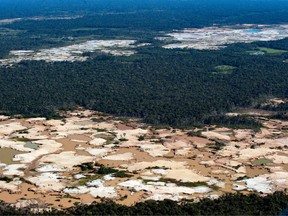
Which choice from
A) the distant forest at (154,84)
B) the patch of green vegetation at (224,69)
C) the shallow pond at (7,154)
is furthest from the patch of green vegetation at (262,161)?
the patch of green vegetation at (224,69)

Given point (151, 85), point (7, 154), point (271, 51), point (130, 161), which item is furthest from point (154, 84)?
point (271, 51)

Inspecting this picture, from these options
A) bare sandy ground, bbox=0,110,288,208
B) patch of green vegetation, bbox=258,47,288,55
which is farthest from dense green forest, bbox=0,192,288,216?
patch of green vegetation, bbox=258,47,288,55

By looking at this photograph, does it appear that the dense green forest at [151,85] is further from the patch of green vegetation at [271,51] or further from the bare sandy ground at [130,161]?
the patch of green vegetation at [271,51]

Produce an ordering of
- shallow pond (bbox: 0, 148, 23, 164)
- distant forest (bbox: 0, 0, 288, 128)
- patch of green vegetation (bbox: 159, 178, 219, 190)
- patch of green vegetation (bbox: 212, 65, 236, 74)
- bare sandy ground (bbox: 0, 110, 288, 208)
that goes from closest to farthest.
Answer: bare sandy ground (bbox: 0, 110, 288, 208), patch of green vegetation (bbox: 159, 178, 219, 190), shallow pond (bbox: 0, 148, 23, 164), distant forest (bbox: 0, 0, 288, 128), patch of green vegetation (bbox: 212, 65, 236, 74)

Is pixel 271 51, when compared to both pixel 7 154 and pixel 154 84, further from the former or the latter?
pixel 7 154

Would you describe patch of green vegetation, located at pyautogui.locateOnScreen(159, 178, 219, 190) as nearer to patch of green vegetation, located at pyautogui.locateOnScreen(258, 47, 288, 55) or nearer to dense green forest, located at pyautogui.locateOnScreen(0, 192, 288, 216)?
dense green forest, located at pyautogui.locateOnScreen(0, 192, 288, 216)

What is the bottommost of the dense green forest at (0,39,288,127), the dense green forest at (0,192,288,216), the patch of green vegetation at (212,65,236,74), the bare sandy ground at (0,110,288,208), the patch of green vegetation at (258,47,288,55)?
the patch of green vegetation at (258,47,288,55)

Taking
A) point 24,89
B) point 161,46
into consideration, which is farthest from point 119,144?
point 161,46

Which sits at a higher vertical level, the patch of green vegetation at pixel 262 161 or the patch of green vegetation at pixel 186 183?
the patch of green vegetation at pixel 186 183

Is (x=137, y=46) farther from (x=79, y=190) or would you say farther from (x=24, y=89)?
(x=79, y=190)
